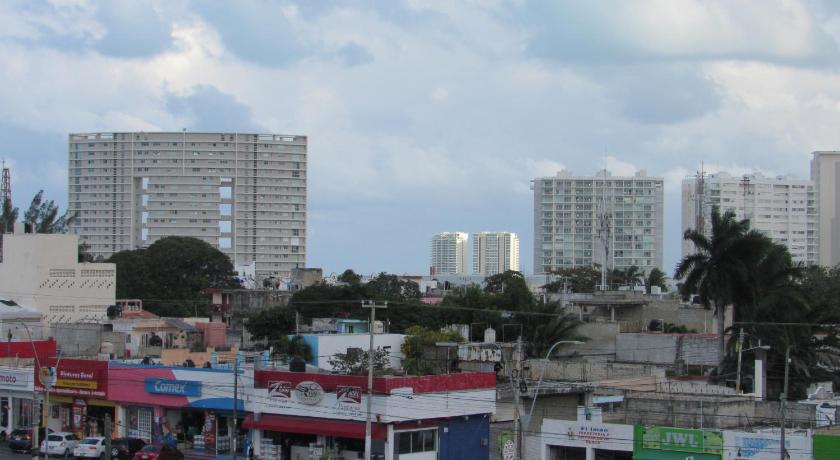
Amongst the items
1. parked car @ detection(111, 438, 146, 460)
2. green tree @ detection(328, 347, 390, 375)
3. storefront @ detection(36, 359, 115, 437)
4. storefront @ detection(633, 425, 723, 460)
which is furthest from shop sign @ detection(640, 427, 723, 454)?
storefront @ detection(36, 359, 115, 437)

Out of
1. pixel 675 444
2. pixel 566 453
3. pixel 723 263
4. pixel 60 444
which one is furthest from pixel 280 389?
pixel 723 263

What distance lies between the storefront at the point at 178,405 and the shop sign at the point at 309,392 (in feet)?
12.6

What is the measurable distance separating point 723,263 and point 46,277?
146 feet

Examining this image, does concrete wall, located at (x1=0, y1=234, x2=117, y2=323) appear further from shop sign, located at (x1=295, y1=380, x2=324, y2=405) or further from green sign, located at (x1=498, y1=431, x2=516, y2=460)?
green sign, located at (x1=498, y1=431, x2=516, y2=460)

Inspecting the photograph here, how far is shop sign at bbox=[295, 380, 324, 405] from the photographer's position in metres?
48.0

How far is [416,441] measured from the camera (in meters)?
47.5

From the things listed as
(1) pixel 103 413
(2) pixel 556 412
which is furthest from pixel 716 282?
(1) pixel 103 413

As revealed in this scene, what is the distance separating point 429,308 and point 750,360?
4220 cm

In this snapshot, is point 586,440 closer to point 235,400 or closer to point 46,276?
point 235,400

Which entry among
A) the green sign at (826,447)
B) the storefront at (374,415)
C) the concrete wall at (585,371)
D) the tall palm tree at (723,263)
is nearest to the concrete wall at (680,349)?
the tall palm tree at (723,263)

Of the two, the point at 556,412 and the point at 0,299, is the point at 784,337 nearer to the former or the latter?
the point at 556,412

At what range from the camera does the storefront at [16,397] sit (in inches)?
2421

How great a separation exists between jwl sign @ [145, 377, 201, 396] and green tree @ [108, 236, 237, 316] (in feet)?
236

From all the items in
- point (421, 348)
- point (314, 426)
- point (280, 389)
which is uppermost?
point (421, 348)
